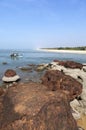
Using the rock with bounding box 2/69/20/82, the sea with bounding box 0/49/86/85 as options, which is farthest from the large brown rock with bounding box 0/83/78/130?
the rock with bounding box 2/69/20/82

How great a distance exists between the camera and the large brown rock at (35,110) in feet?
17.8

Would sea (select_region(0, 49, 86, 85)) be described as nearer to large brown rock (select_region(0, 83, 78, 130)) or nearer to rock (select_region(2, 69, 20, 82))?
rock (select_region(2, 69, 20, 82))

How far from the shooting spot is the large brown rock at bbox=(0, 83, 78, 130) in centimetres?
544

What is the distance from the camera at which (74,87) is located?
38.9 feet

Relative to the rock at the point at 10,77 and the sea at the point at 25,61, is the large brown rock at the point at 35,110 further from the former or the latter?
the rock at the point at 10,77

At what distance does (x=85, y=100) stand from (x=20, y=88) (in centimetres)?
618

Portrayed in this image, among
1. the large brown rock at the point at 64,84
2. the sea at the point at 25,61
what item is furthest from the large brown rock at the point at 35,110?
the sea at the point at 25,61

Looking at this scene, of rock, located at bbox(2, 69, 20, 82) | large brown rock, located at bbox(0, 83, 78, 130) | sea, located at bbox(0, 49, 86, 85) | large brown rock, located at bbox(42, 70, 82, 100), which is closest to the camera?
large brown rock, located at bbox(0, 83, 78, 130)

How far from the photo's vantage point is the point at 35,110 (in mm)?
5559

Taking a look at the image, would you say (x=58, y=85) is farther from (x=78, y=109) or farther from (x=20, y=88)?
(x=20, y=88)

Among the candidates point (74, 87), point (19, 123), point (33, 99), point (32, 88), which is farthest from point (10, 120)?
point (74, 87)

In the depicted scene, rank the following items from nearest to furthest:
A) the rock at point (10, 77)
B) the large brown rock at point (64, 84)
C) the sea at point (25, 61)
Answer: the large brown rock at point (64, 84), the rock at point (10, 77), the sea at point (25, 61)

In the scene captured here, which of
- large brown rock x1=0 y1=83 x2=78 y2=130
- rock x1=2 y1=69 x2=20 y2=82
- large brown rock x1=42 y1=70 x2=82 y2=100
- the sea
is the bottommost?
the sea

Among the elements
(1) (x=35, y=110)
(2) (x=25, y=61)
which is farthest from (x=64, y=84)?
(2) (x=25, y=61)
